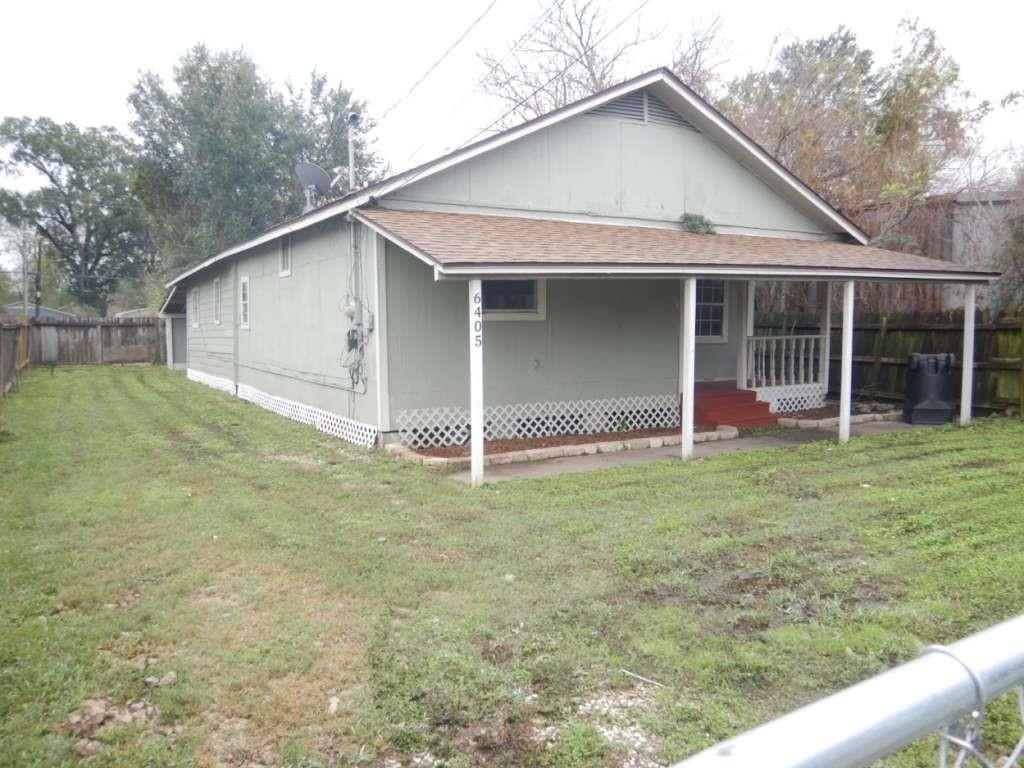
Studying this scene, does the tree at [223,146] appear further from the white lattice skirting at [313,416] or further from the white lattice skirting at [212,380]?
the white lattice skirting at [313,416]

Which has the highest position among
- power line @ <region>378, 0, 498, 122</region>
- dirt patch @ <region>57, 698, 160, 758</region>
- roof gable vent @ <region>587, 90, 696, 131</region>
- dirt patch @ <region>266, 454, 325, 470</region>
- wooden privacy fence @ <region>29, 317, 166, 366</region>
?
power line @ <region>378, 0, 498, 122</region>

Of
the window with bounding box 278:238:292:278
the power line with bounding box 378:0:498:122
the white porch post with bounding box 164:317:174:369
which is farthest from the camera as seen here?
the white porch post with bounding box 164:317:174:369

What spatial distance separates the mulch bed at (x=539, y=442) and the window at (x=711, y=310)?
2.41m

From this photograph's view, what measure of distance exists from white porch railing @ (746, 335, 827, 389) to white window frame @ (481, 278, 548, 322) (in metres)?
4.29

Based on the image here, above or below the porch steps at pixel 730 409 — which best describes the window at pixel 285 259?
above

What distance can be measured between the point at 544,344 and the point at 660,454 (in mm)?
2440

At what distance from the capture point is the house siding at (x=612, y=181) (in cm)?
1118

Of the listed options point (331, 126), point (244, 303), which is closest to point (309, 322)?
point (244, 303)

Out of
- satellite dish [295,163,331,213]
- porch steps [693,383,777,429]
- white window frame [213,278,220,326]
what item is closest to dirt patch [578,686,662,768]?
porch steps [693,383,777,429]

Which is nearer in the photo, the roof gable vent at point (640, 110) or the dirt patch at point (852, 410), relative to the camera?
the roof gable vent at point (640, 110)

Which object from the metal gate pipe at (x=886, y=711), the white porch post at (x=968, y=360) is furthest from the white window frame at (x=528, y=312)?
the metal gate pipe at (x=886, y=711)

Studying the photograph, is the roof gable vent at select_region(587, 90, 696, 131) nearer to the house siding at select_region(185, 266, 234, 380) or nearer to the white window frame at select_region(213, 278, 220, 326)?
the house siding at select_region(185, 266, 234, 380)

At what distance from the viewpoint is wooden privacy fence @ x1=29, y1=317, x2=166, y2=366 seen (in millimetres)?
27859

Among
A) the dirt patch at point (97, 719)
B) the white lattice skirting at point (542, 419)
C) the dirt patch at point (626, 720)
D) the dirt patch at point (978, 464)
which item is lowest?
the dirt patch at point (97, 719)
